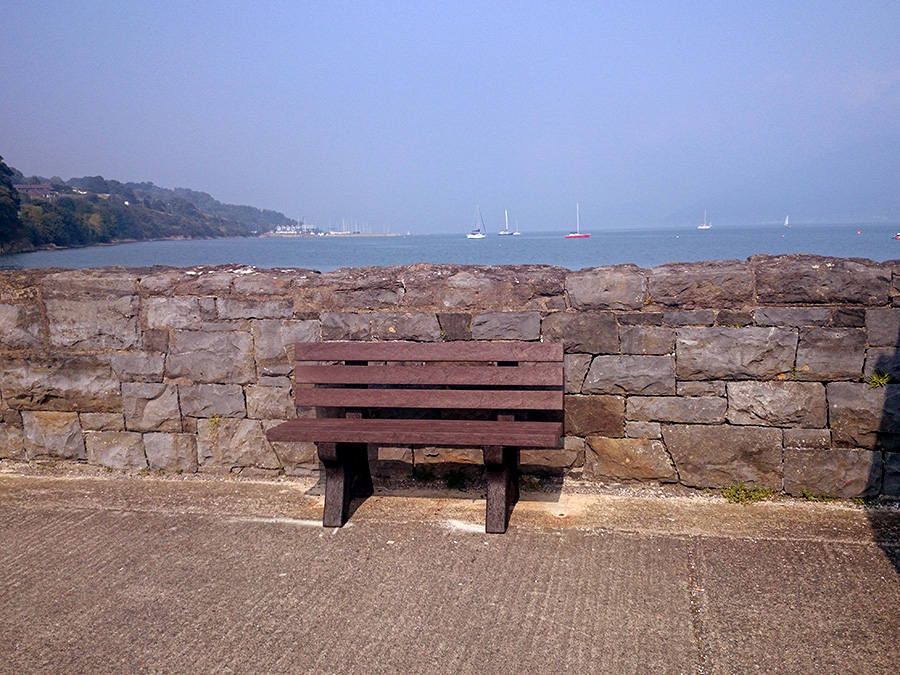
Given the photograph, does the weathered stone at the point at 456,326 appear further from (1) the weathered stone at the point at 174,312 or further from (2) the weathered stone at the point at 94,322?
(2) the weathered stone at the point at 94,322

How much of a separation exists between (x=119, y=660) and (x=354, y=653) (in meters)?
0.85

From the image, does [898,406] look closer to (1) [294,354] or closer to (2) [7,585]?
(1) [294,354]

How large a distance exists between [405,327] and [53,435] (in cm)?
253

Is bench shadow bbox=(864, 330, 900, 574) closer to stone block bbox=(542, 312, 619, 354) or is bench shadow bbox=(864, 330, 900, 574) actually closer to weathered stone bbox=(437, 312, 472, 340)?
stone block bbox=(542, 312, 619, 354)

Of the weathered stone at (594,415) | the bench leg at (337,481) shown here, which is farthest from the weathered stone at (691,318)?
the bench leg at (337,481)

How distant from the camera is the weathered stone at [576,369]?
4000mm

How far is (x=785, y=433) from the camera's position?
150 inches

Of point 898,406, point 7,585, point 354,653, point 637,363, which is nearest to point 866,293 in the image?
point 898,406

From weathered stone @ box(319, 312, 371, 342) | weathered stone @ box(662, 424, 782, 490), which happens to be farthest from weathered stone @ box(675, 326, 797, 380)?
weathered stone @ box(319, 312, 371, 342)

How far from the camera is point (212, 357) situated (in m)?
4.40

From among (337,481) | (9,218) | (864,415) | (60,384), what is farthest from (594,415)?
(9,218)

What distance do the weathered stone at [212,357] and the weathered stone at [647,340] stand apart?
2259 mm

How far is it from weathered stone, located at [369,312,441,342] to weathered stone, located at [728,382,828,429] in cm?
170

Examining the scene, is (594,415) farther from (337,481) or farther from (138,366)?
A: (138,366)
